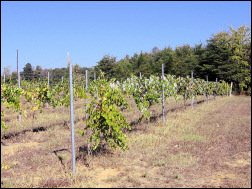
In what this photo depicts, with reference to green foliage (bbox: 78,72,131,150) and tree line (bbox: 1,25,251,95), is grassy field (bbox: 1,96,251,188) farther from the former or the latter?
tree line (bbox: 1,25,251,95)

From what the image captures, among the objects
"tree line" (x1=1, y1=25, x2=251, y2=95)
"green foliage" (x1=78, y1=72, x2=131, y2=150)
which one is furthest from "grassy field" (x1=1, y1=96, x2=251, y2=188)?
"tree line" (x1=1, y1=25, x2=251, y2=95)

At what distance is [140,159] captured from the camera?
5.70 metres

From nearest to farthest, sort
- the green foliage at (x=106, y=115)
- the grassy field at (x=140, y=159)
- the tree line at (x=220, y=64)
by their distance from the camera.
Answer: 1. the grassy field at (x=140, y=159)
2. the green foliage at (x=106, y=115)
3. the tree line at (x=220, y=64)

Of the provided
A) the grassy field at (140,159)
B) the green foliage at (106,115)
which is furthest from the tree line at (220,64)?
the green foliage at (106,115)

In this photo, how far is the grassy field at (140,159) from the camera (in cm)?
444

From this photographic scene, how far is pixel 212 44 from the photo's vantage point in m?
37.9

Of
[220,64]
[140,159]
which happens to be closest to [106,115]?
[140,159]

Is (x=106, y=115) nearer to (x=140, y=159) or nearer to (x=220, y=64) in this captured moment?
(x=140, y=159)

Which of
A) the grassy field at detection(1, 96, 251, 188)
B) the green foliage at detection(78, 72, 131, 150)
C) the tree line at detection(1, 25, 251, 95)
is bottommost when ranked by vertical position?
the grassy field at detection(1, 96, 251, 188)

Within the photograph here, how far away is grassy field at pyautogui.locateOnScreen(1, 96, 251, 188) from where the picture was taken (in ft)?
14.6

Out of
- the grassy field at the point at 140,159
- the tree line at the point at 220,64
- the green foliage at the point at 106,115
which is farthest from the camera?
the tree line at the point at 220,64

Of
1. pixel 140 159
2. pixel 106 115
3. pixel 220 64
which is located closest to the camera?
pixel 106 115

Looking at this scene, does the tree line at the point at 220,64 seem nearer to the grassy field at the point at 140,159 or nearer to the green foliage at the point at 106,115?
the grassy field at the point at 140,159

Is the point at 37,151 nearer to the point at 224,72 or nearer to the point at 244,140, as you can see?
the point at 244,140
